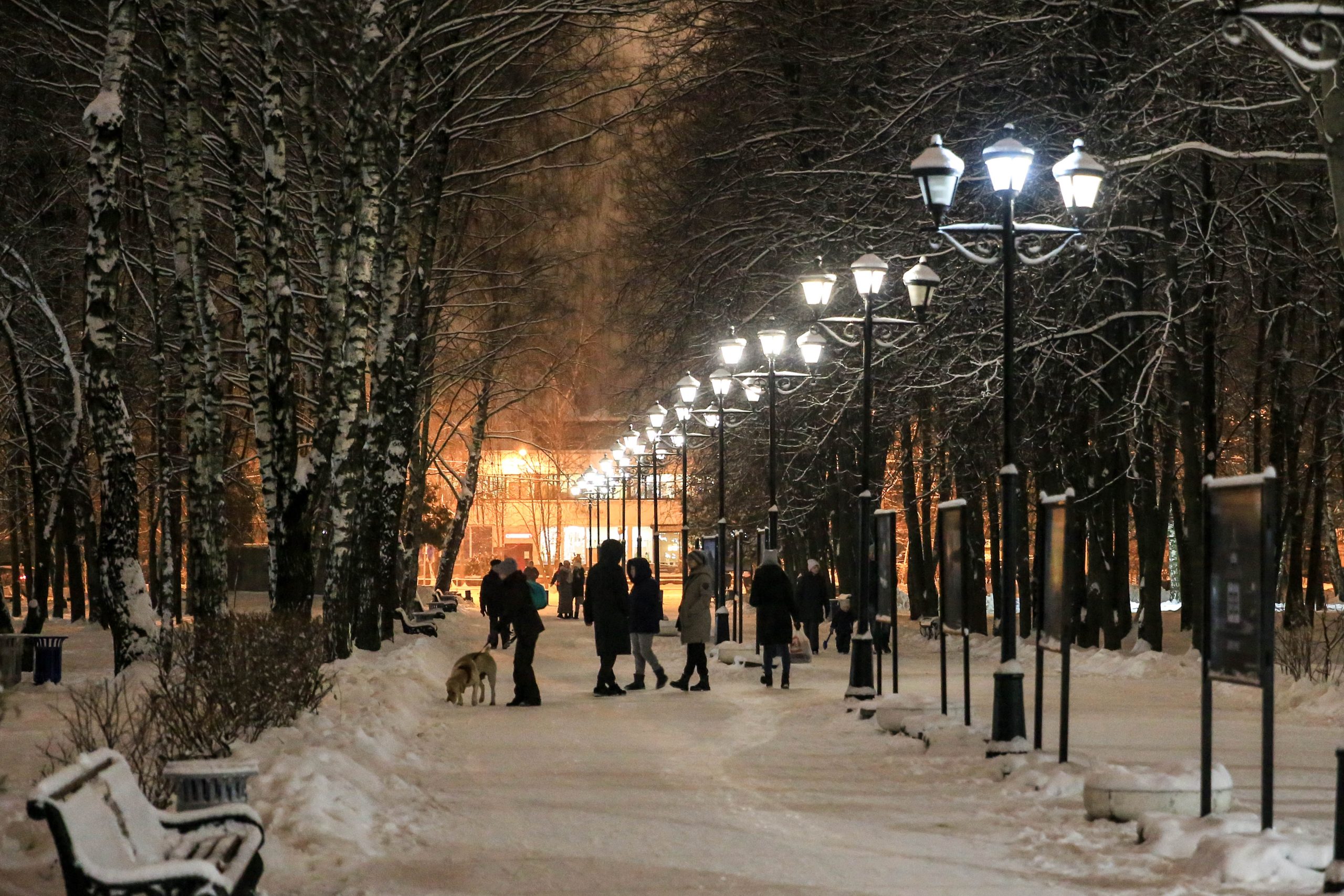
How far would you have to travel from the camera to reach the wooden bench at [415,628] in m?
33.4

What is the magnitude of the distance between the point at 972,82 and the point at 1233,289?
10112 millimetres

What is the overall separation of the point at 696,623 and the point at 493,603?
970 cm

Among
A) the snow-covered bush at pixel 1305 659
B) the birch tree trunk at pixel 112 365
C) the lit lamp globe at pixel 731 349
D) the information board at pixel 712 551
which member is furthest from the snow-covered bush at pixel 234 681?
the information board at pixel 712 551

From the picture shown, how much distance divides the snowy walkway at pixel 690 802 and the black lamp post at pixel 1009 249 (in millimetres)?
473

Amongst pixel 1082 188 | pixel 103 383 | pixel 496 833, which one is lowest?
pixel 496 833

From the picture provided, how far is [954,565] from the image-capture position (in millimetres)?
15734

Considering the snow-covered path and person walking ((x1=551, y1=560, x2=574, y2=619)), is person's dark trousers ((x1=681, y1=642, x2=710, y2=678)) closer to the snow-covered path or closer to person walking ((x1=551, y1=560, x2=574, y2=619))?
the snow-covered path

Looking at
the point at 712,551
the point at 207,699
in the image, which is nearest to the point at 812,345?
the point at 712,551

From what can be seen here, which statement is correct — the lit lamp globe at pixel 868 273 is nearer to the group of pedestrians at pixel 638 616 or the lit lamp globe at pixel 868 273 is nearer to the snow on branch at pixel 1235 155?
the group of pedestrians at pixel 638 616

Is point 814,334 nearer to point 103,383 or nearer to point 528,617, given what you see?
point 528,617

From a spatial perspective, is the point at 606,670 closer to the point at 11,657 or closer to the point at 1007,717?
the point at 11,657

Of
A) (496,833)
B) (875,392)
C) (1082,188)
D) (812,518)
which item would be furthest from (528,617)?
(812,518)

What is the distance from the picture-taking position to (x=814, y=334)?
2417 centimetres

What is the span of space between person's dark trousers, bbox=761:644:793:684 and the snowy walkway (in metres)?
2.62
